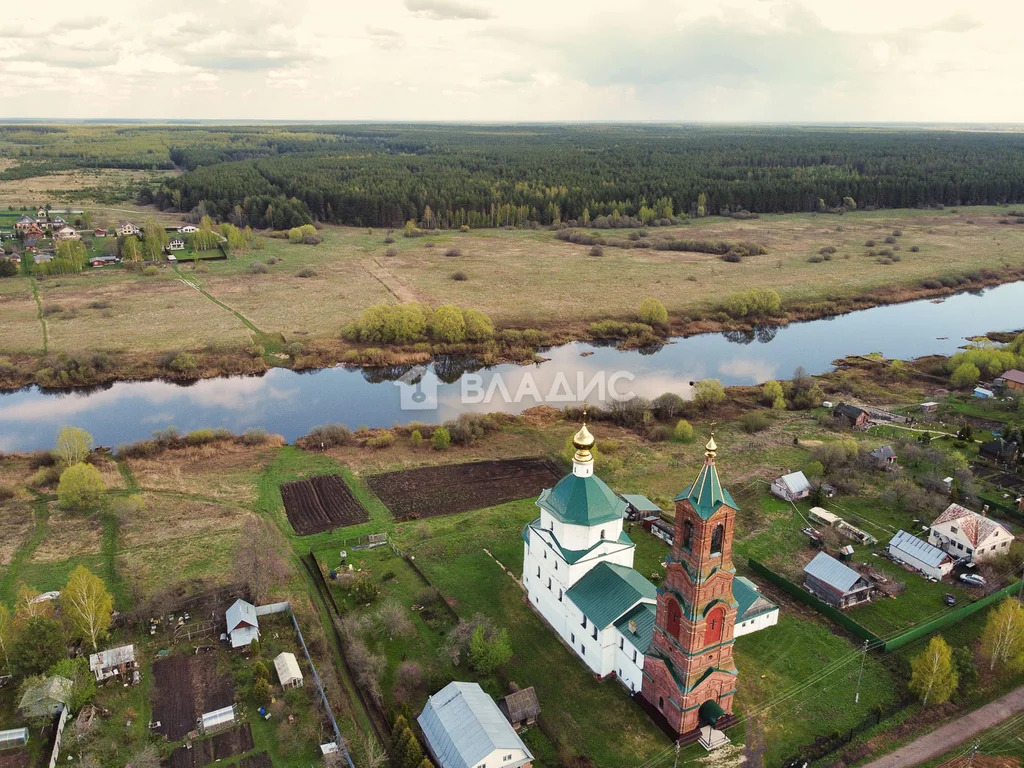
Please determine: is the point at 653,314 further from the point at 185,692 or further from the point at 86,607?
the point at 86,607

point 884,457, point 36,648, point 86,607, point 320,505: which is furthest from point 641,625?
point 884,457

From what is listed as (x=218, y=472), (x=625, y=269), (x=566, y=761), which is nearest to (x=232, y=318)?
(x=218, y=472)

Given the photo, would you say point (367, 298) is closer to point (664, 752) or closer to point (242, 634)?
point (242, 634)

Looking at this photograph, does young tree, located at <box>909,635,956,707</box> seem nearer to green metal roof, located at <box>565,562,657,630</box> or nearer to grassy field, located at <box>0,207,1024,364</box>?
green metal roof, located at <box>565,562,657,630</box>

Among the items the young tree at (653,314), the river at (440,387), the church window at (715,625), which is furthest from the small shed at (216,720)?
the young tree at (653,314)

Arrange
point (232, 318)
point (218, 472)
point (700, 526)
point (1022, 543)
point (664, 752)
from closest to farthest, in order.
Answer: point (700, 526) < point (664, 752) < point (1022, 543) < point (218, 472) < point (232, 318)
